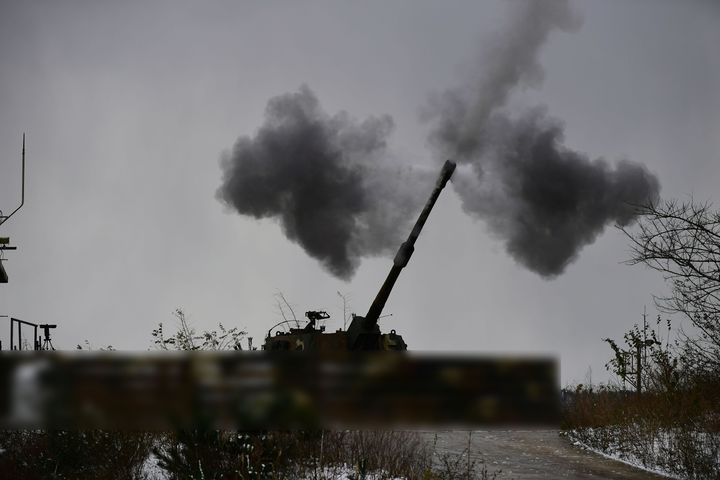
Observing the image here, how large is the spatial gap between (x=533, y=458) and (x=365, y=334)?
14.3 ft

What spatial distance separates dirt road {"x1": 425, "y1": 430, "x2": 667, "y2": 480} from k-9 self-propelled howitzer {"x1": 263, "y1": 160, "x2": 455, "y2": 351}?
2352 mm

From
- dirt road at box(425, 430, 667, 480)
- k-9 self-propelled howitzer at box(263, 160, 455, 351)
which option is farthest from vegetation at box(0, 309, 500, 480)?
k-9 self-propelled howitzer at box(263, 160, 455, 351)

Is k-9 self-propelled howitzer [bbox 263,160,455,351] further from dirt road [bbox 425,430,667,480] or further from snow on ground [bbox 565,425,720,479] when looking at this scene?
snow on ground [bbox 565,425,720,479]

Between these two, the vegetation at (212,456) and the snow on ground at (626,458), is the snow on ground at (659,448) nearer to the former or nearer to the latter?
the snow on ground at (626,458)

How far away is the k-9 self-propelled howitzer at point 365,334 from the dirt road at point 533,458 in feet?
7.72

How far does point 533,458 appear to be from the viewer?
16.4m

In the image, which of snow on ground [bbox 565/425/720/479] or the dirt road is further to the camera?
the dirt road

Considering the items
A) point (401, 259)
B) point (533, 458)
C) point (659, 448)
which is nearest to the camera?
point (659, 448)

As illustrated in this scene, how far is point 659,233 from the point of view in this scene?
11805 mm

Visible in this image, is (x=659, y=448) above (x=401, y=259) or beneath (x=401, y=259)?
beneath

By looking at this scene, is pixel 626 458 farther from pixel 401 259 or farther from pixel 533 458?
pixel 401 259

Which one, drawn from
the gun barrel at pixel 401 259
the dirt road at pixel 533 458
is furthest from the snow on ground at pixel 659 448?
the gun barrel at pixel 401 259

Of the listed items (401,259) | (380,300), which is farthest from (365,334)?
(401,259)

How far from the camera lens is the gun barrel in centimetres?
1688
